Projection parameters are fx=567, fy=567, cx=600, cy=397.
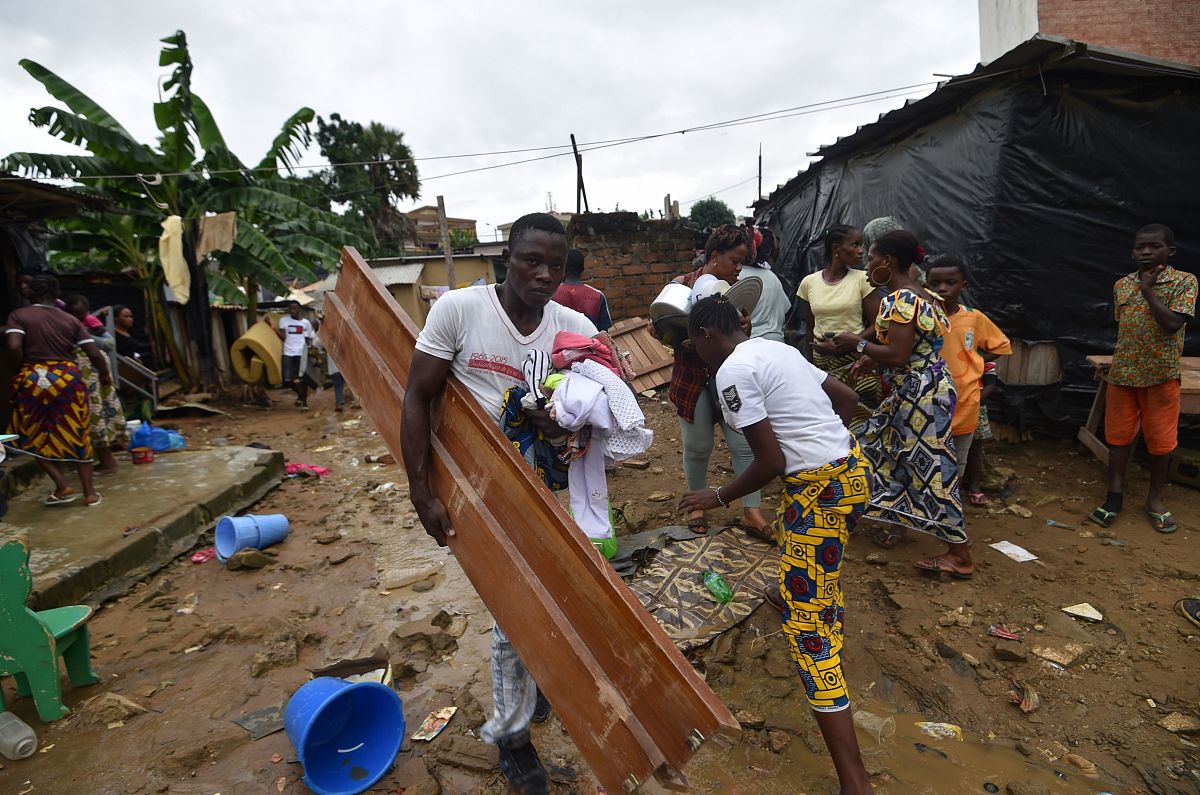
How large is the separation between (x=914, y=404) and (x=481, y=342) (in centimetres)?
244

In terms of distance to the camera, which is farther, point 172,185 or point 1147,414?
point 172,185

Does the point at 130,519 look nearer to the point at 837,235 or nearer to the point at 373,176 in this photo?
the point at 837,235

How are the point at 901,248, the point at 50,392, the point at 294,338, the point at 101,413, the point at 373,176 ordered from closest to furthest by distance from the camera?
the point at 901,248, the point at 50,392, the point at 101,413, the point at 294,338, the point at 373,176

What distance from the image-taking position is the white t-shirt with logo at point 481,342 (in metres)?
1.76

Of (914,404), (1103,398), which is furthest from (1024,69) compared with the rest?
(914,404)

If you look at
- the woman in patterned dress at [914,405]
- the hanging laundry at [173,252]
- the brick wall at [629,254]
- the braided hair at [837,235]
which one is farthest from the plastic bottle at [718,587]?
the hanging laundry at [173,252]

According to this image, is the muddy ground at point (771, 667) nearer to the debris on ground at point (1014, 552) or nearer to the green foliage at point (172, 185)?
the debris on ground at point (1014, 552)

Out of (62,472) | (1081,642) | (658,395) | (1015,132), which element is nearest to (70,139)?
(62,472)

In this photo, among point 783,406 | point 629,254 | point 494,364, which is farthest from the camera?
point 629,254

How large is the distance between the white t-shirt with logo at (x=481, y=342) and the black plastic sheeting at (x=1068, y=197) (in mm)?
4840

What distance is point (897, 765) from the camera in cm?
209

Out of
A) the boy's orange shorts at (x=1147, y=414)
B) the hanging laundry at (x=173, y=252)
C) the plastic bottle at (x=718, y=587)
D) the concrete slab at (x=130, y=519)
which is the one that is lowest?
the plastic bottle at (x=718, y=587)

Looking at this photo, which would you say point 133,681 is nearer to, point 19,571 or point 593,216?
point 19,571

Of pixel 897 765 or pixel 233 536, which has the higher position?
pixel 233 536
